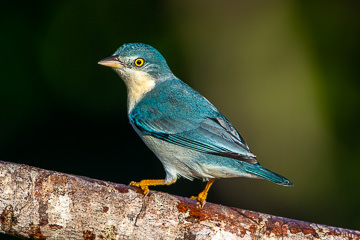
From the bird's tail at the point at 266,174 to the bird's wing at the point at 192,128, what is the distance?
0.21 feet

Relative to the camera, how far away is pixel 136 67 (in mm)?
5289

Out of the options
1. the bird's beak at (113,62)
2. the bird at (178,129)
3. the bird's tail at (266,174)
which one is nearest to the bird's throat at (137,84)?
the bird at (178,129)

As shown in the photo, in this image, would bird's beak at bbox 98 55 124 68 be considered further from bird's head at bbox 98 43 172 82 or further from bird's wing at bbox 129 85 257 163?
bird's wing at bbox 129 85 257 163

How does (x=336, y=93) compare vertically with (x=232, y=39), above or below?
below

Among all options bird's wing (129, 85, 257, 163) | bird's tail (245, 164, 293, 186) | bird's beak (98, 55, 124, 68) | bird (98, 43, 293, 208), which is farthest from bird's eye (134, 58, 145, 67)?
bird's tail (245, 164, 293, 186)

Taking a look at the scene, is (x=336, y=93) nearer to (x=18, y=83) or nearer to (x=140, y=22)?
(x=140, y=22)

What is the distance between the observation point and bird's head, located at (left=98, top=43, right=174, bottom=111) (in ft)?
17.1

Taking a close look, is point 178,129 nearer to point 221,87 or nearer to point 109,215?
point 109,215

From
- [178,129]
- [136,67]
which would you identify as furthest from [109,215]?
[136,67]

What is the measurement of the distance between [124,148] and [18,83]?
171 cm

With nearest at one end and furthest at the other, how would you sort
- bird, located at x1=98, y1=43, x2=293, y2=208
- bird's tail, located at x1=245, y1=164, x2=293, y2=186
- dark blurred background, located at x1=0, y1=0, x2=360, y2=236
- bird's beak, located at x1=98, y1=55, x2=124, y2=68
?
bird's tail, located at x1=245, y1=164, x2=293, y2=186, bird, located at x1=98, y1=43, x2=293, y2=208, bird's beak, located at x1=98, y1=55, x2=124, y2=68, dark blurred background, located at x1=0, y1=0, x2=360, y2=236

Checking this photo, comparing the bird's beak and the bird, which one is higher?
the bird's beak

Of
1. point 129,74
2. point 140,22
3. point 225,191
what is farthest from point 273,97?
point 129,74

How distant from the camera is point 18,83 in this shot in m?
6.98
